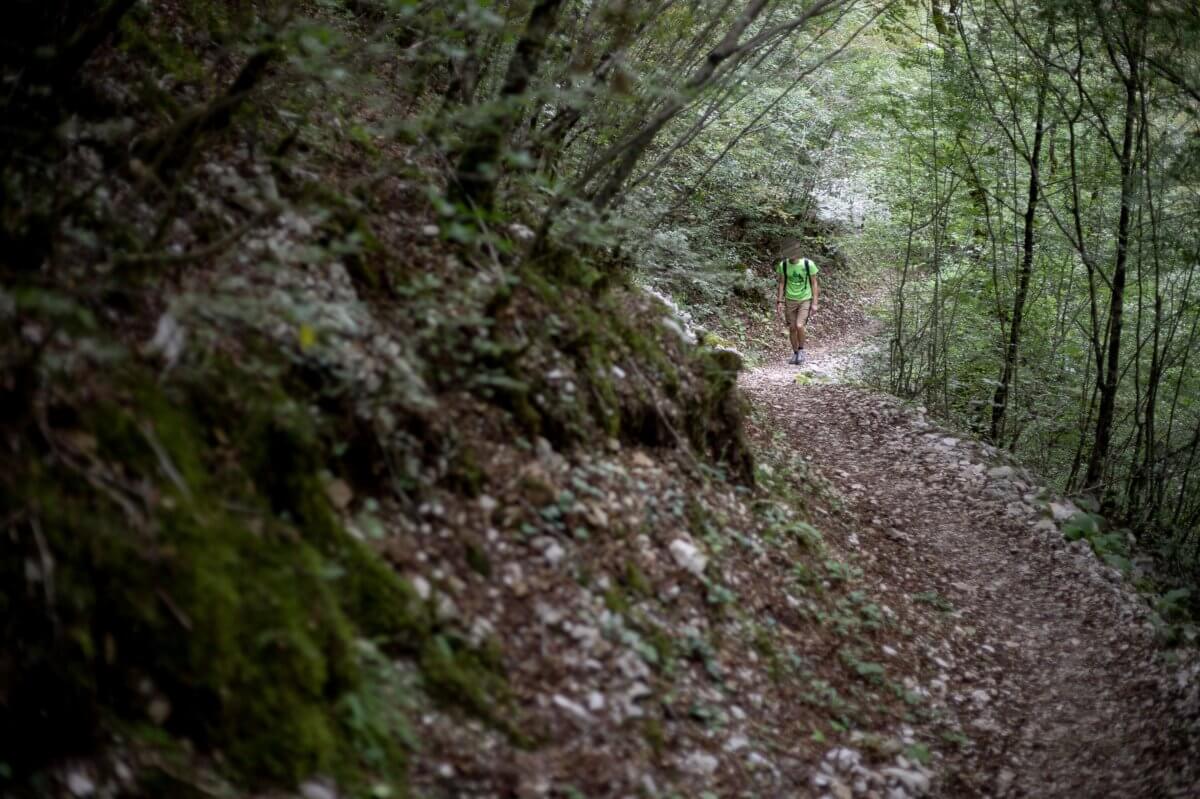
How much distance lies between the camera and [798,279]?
12.0 metres

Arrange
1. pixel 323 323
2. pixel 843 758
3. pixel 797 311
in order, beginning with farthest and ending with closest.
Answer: pixel 797 311 → pixel 843 758 → pixel 323 323

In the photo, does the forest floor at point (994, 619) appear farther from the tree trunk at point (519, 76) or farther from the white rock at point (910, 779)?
the tree trunk at point (519, 76)

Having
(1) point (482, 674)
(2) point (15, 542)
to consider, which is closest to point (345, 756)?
(1) point (482, 674)

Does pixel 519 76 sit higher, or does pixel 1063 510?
pixel 519 76

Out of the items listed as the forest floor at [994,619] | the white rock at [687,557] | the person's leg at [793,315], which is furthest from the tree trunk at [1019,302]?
the white rock at [687,557]

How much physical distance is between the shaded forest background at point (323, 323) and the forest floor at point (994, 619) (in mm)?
668

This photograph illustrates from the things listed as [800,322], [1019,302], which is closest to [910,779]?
[1019,302]

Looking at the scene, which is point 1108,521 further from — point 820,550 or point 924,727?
point 924,727

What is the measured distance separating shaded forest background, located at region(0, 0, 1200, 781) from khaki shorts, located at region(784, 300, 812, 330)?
14.1 ft

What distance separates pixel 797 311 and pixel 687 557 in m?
8.68

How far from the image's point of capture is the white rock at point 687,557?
4.06 m

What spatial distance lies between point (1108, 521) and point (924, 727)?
4.79 meters

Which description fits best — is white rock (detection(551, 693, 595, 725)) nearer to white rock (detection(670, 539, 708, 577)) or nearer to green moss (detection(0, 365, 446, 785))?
green moss (detection(0, 365, 446, 785))

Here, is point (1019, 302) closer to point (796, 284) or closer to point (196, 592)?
point (796, 284)
